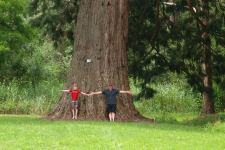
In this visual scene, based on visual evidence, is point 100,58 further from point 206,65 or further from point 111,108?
point 206,65

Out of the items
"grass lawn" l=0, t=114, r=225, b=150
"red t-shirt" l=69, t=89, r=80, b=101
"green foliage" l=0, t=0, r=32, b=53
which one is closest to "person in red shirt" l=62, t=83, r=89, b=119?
Answer: "red t-shirt" l=69, t=89, r=80, b=101

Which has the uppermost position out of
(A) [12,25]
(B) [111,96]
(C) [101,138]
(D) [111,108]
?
(A) [12,25]

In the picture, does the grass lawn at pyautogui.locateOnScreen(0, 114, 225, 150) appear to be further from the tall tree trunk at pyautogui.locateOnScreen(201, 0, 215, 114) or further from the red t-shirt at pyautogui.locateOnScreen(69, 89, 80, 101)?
the tall tree trunk at pyautogui.locateOnScreen(201, 0, 215, 114)

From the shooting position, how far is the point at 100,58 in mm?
22672

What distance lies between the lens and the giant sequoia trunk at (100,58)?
74.0 ft

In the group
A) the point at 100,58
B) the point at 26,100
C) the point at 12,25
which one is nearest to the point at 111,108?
the point at 100,58

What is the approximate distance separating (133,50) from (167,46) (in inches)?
65.1

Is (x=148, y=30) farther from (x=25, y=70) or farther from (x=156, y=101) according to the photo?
(x=25, y=70)

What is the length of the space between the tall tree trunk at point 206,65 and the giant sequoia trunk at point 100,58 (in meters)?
5.49

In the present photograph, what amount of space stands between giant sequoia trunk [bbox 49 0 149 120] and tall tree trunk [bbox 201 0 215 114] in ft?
18.0

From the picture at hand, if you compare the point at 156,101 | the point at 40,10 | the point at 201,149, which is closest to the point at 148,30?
the point at 40,10

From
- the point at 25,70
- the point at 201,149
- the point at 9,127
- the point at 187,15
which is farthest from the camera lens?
the point at 25,70

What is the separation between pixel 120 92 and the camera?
22547 mm

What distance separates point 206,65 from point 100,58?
24.9 feet
